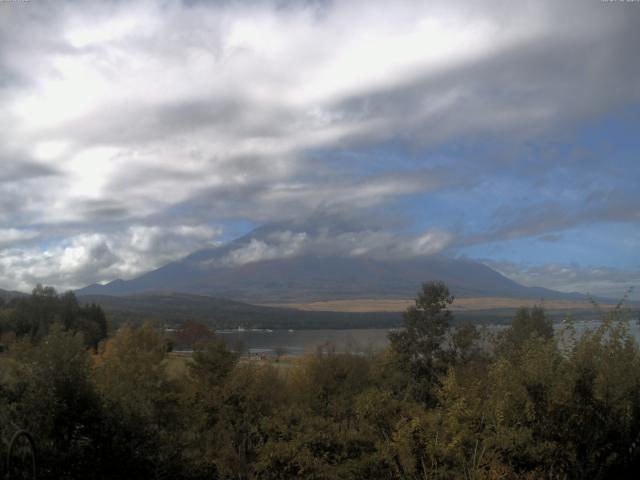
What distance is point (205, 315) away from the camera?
186 meters

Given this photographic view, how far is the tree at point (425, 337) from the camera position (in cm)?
3072

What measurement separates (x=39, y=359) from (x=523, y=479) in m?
8.97

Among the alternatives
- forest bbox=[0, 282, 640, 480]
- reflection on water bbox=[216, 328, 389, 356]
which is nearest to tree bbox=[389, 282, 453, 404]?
reflection on water bbox=[216, 328, 389, 356]

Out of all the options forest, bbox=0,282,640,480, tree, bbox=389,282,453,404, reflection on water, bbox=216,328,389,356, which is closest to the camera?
forest, bbox=0,282,640,480

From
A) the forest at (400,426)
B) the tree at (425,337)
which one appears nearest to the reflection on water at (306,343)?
the tree at (425,337)

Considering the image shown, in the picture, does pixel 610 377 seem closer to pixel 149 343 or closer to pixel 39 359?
pixel 39 359

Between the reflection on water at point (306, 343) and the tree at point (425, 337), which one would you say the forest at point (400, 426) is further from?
the reflection on water at point (306, 343)

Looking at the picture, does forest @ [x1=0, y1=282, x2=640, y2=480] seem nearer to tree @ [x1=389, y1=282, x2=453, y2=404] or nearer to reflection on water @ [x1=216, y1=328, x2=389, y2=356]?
tree @ [x1=389, y1=282, x2=453, y2=404]

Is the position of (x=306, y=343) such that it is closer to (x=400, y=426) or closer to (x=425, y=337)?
(x=425, y=337)

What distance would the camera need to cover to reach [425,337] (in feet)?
105

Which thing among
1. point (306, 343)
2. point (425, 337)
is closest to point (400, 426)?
point (425, 337)

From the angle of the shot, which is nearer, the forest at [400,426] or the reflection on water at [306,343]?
the forest at [400,426]

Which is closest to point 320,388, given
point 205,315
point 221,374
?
point 221,374

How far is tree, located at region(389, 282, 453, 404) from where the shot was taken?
101 ft
